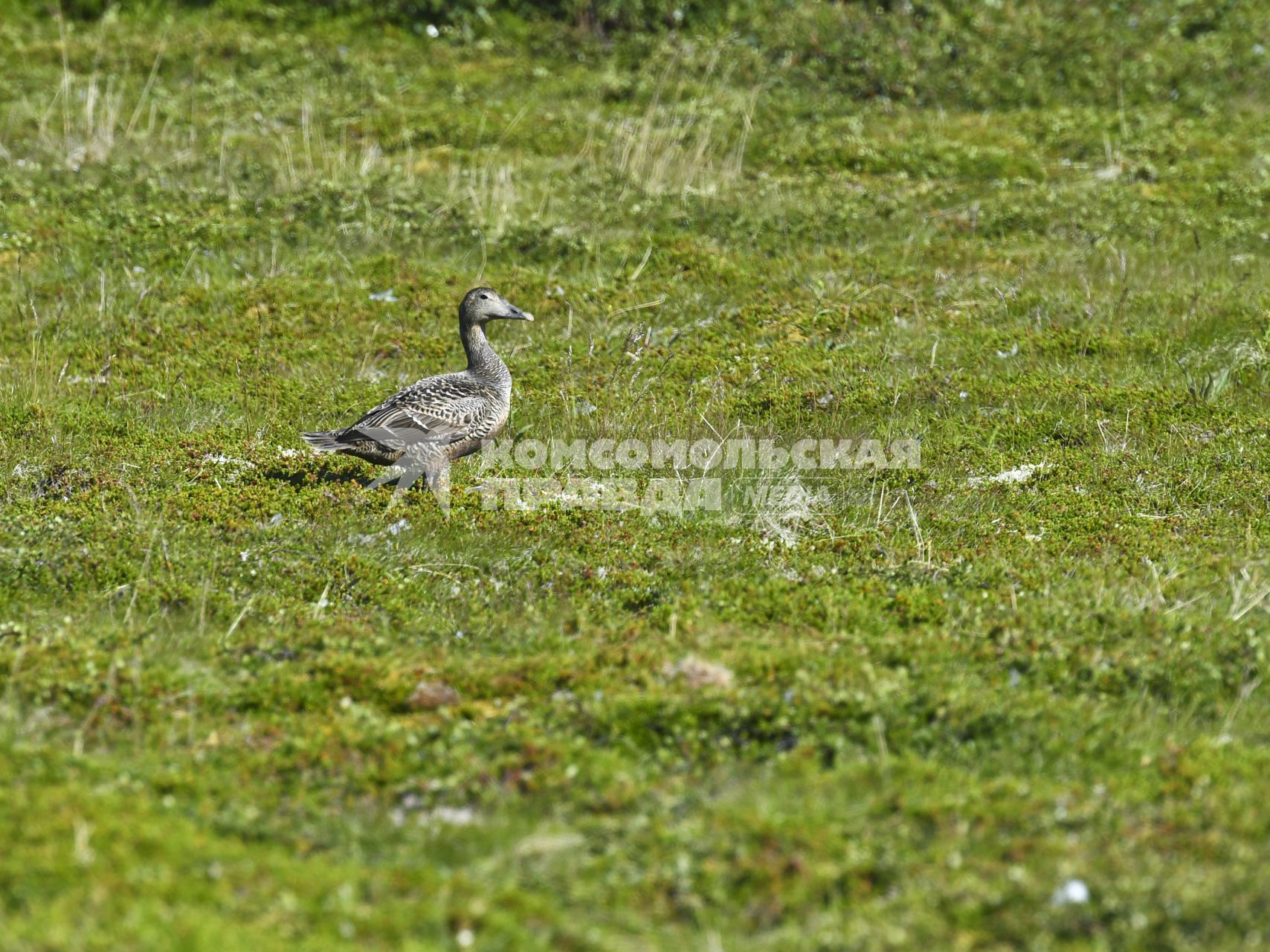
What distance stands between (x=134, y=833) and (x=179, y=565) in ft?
12.0

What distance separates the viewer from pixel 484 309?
41.3 ft

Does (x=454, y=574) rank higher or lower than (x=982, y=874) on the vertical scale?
lower

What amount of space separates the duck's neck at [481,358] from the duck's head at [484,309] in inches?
3.4

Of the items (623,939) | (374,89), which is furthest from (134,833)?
(374,89)

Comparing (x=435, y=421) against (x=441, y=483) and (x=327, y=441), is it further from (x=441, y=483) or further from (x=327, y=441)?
(x=327, y=441)

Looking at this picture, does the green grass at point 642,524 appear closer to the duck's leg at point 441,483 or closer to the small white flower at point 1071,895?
the small white flower at point 1071,895

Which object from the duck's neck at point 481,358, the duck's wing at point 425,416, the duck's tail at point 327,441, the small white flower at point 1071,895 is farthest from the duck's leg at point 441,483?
the small white flower at point 1071,895

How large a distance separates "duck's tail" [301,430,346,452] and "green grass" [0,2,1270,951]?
0.52 metres

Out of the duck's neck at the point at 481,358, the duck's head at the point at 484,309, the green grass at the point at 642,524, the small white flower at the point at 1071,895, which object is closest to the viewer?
the small white flower at the point at 1071,895

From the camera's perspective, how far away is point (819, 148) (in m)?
20.1

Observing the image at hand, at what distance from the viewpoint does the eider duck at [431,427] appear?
10.6 metres

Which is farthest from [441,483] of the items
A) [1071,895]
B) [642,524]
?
[1071,895]

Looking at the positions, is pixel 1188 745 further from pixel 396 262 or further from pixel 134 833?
pixel 396 262

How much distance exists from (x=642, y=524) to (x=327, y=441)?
2.85 metres
